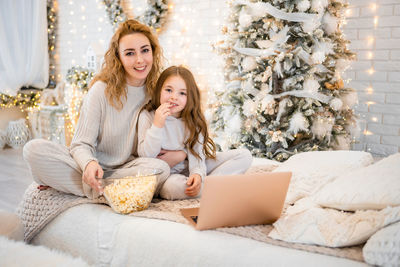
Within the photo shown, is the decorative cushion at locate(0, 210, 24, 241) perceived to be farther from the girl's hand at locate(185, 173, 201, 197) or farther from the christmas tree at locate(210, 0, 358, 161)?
the christmas tree at locate(210, 0, 358, 161)

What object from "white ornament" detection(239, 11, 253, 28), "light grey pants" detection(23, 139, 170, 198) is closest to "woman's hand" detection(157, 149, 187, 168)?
"light grey pants" detection(23, 139, 170, 198)

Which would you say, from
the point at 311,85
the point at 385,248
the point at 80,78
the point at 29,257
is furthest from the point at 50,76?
the point at 385,248

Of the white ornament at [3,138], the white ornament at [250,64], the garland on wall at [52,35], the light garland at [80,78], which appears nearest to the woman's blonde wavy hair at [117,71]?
Result: the white ornament at [250,64]

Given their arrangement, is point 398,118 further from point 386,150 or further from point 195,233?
point 195,233

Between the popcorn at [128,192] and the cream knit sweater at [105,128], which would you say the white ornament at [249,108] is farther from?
the popcorn at [128,192]

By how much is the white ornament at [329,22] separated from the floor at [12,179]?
246 cm

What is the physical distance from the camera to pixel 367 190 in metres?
1.26

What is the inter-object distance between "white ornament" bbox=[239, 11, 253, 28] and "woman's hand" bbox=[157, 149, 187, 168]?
4.06 ft

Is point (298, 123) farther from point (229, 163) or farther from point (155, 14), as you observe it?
point (155, 14)

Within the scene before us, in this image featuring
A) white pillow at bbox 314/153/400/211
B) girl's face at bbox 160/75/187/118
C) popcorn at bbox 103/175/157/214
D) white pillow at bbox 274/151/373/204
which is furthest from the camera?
girl's face at bbox 160/75/187/118

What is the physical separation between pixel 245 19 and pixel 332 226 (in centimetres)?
176

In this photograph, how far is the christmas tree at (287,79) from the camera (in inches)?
96.8

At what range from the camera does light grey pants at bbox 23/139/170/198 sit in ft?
4.95

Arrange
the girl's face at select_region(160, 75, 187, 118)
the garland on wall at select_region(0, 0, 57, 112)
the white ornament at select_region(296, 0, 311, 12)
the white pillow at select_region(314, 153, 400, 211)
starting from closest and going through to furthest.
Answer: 1. the white pillow at select_region(314, 153, 400, 211)
2. the girl's face at select_region(160, 75, 187, 118)
3. the white ornament at select_region(296, 0, 311, 12)
4. the garland on wall at select_region(0, 0, 57, 112)
